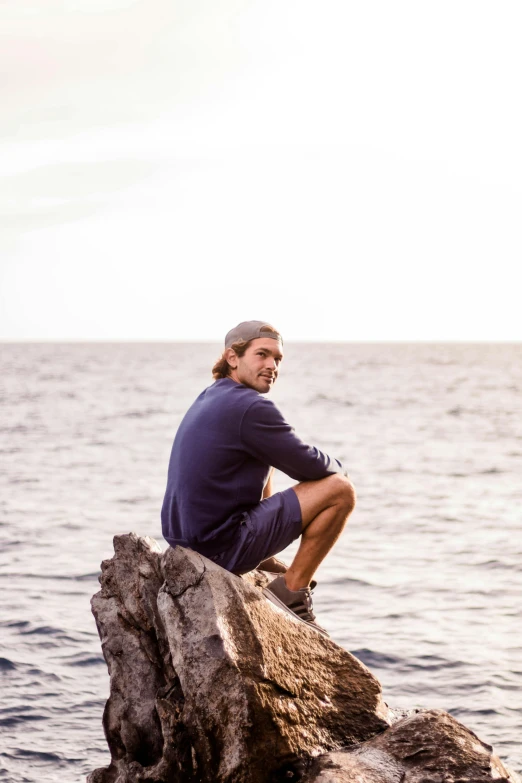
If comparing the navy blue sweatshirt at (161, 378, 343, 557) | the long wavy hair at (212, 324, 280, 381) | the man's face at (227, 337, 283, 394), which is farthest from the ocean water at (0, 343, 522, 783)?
the man's face at (227, 337, 283, 394)

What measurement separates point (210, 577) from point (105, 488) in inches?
805

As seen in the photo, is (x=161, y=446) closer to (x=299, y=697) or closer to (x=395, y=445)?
(x=395, y=445)

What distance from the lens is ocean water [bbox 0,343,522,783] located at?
10125 mm

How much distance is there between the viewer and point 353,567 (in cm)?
1666

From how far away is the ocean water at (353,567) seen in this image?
10125 mm

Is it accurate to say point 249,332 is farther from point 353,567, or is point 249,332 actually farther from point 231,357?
point 353,567

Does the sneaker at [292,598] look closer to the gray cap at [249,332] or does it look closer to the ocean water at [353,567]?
the gray cap at [249,332]

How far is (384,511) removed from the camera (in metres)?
23.1

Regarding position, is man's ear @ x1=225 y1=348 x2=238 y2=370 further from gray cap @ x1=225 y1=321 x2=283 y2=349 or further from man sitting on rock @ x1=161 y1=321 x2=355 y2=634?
man sitting on rock @ x1=161 y1=321 x2=355 y2=634

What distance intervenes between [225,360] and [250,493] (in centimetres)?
97

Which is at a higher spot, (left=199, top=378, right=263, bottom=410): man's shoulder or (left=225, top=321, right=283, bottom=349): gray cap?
(left=225, top=321, right=283, bottom=349): gray cap

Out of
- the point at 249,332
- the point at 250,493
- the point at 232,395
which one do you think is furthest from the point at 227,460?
the point at 249,332

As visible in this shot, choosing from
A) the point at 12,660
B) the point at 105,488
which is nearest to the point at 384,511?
the point at 105,488

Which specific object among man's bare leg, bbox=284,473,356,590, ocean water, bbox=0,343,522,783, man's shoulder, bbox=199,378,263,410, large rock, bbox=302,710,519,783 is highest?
man's shoulder, bbox=199,378,263,410
